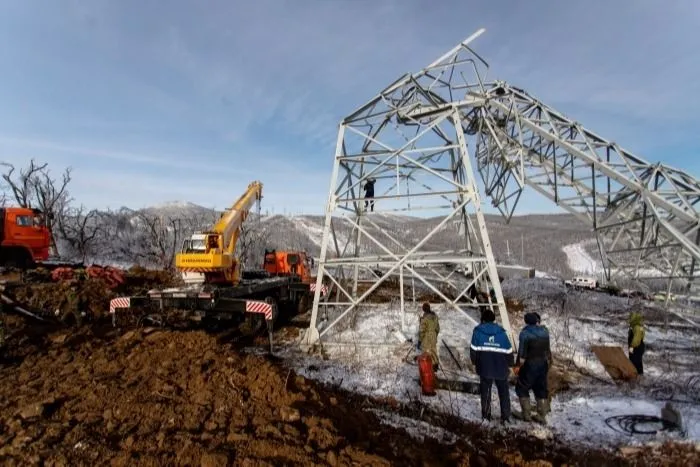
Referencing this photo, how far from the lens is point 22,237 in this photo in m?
17.0

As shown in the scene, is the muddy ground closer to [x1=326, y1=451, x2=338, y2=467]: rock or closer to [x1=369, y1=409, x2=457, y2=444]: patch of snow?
[x1=326, y1=451, x2=338, y2=467]: rock

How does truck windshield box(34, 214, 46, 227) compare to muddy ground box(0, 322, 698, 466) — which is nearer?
muddy ground box(0, 322, 698, 466)

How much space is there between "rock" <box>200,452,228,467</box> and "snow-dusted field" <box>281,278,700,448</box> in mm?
2407

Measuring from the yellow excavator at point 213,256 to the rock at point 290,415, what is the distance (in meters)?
6.90

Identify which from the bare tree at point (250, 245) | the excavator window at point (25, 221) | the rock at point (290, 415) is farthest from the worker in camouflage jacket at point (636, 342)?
the excavator window at point (25, 221)

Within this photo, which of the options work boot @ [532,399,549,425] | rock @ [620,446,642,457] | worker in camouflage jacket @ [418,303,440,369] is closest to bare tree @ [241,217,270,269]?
worker in camouflage jacket @ [418,303,440,369]

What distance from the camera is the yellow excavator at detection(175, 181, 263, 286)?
1087 centimetres

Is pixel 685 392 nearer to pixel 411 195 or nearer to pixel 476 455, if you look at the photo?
pixel 476 455

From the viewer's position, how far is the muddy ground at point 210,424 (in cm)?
362

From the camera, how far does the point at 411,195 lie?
962 centimetres

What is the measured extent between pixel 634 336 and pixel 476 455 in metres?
6.03

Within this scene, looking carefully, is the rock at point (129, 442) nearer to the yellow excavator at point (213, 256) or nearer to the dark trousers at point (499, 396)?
the dark trousers at point (499, 396)

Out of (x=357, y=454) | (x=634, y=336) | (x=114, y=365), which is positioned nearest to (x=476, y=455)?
(x=357, y=454)

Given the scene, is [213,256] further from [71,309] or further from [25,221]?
[25,221]
